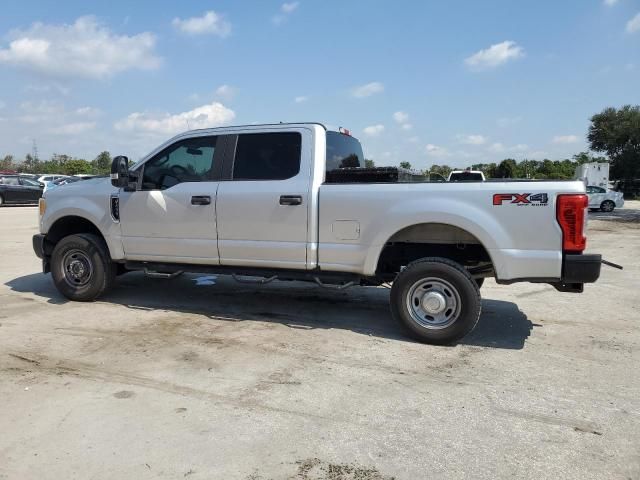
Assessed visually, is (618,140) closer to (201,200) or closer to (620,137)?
(620,137)

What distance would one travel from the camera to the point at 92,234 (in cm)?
654

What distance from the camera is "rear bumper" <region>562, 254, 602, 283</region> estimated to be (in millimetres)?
4480

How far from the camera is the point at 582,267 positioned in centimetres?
449

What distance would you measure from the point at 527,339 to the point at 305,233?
2509 millimetres

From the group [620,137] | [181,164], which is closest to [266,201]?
[181,164]

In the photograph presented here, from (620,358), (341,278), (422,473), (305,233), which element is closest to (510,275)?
(620,358)

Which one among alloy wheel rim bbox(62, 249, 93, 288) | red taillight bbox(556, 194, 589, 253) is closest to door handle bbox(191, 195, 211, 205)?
alloy wheel rim bbox(62, 249, 93, 288)

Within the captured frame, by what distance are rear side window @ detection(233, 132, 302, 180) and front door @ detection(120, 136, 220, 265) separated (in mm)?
316

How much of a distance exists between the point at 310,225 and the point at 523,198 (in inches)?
80.3

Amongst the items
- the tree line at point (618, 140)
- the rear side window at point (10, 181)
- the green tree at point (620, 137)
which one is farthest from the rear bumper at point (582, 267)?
the green tree at point (620, 137)

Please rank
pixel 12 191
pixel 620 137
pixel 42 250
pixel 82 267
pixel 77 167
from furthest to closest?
pixel 77 167, pixel 620 137, pixel 12 191, pixel 42 250, pixel 82 267

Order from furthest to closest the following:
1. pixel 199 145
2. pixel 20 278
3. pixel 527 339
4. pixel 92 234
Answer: pixel 20 278, pixel 92 234, pixel 199 145, pixel 527 339

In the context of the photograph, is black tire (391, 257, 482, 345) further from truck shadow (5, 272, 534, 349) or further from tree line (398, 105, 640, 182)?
tree line (398, 105, 640, 182)

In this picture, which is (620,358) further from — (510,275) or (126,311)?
(126,311)
